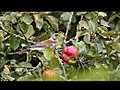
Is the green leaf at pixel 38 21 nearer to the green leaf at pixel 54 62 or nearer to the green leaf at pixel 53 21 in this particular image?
the green leaf at pixel 53 21

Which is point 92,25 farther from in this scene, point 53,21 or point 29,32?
point 29,32

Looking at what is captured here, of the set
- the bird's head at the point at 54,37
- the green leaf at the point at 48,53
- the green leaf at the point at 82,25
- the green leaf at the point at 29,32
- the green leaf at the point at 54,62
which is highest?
the green leaf at the point at 82,25

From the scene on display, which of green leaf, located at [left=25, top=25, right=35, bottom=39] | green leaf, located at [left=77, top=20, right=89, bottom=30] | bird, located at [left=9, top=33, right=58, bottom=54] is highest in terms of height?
green leaf, located at [left=77, top=20, right=89, bottom=30]

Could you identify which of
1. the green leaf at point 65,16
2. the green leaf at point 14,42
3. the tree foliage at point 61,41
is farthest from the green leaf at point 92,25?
the green leaf at point 14,42

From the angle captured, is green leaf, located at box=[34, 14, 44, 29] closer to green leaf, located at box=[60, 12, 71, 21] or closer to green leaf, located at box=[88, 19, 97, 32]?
green leaf, located at box=[60, 12, 71, 21]

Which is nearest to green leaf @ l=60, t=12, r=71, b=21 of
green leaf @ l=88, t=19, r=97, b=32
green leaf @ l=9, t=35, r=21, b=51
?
green leaf @ l=88, t=19, r=97, b=32

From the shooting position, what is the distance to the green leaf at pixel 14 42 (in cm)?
161

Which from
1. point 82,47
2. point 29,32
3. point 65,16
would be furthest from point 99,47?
point 29,32

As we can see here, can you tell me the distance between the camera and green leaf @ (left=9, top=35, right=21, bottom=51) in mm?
1613

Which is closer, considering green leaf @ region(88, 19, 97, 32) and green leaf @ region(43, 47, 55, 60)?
green leaf @ region(43, 47, 55, 60)
